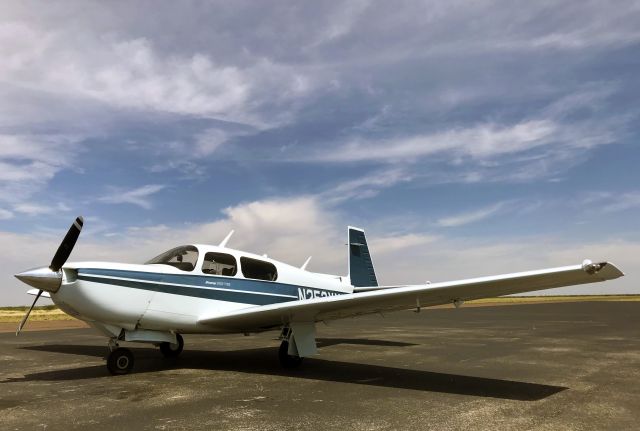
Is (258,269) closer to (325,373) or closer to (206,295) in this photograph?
(206,295)

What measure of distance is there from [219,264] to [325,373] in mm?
2918

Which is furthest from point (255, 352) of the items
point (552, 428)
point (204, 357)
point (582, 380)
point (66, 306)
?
point (552, 428)

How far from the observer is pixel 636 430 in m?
4.92

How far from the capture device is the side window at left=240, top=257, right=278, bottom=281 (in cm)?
980

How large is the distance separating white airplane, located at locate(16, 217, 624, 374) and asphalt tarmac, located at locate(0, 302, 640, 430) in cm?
75

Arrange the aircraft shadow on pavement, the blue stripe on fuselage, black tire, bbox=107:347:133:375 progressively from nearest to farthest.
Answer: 1. the aircraft shadow on pavement
2. the blue stripe on fuselage
3. black tire, bbox=107:347:133:375

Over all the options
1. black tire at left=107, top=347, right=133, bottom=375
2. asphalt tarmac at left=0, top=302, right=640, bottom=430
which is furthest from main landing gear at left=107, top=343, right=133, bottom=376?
asphalt tarmac at left=0, top=302, right=640, bottom=430

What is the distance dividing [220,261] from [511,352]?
7.25m

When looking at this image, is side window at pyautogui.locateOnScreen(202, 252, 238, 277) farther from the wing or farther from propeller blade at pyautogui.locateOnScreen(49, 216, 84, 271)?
propeller blade at pyautogui.locateOnScreen(49, 216, 84, 271)

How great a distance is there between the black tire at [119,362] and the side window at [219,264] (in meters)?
1.97

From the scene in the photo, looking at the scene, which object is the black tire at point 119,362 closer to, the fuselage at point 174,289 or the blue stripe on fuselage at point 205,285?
the fuselage at point 174,289

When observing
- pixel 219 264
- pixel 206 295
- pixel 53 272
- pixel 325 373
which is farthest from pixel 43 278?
pixel 325 373

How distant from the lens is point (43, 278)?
23.8 feet

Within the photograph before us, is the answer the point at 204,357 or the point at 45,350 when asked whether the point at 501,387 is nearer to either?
the point at 204,357
